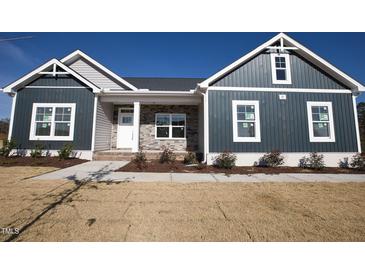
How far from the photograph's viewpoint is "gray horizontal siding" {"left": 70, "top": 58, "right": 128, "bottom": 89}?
36.5 ft

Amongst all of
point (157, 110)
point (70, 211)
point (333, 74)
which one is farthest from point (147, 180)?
point (333, 74)

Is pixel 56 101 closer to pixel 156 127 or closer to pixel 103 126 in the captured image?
pixel 103 126

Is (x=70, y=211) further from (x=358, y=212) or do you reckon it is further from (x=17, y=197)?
(x=358, y=212)

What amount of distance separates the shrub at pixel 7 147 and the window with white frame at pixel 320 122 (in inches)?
567

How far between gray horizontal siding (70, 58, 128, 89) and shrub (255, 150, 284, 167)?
9.51 m

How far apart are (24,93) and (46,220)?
31.5ft

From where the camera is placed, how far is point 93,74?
11.3 meters

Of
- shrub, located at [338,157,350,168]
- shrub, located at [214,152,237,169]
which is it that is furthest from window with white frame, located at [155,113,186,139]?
shrub, located at [338,157,350,168]

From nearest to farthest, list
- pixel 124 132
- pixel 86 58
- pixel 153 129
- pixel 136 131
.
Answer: pixel 136 131 < pixel 153 129 < pixel 124 132 < pixel 86 58

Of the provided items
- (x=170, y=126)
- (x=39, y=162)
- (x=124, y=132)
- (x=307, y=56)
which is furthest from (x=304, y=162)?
(x=39, y=162)

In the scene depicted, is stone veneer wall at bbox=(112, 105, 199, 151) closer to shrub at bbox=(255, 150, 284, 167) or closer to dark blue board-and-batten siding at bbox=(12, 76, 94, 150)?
dark blue board-and-batten siding at bbox=(12, 76, 94, 150)

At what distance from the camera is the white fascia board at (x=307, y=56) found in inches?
318

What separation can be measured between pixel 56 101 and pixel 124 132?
12.7 ft

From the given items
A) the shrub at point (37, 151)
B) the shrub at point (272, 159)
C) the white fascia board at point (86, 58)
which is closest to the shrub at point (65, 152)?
the shrub at point (37, 151)
